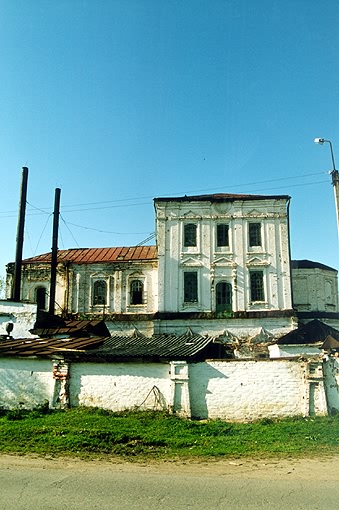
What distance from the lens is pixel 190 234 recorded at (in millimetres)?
30750

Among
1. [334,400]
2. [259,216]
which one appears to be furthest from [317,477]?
[259,216]

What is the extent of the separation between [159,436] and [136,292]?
70.3 feet

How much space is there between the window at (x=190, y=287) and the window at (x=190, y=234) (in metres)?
2.07

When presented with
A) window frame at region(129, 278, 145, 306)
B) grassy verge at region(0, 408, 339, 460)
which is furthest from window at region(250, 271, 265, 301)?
grassy verge at region(0, 408, 339, 460)

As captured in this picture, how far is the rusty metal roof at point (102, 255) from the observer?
33.0 meters

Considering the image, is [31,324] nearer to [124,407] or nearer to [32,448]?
[124,407]

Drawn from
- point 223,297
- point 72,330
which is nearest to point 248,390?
point 72,330

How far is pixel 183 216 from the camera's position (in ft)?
101

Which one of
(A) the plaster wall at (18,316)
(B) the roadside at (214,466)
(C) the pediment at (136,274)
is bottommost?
(B) the roadside at (214,466)

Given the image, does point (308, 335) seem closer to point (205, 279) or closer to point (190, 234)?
point (205, 279)

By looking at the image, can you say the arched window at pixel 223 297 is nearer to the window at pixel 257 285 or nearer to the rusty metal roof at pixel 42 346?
the window at pixel 257 285

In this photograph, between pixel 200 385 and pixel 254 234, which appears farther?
pixel 254 234

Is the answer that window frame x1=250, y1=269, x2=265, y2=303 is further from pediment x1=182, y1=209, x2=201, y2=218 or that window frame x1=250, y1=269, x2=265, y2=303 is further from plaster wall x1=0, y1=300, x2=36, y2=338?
plaster wall x1=0, y1=300, x2=36, y2=338

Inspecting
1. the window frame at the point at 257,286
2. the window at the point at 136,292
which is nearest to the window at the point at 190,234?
the window frame at the point at 257,286
